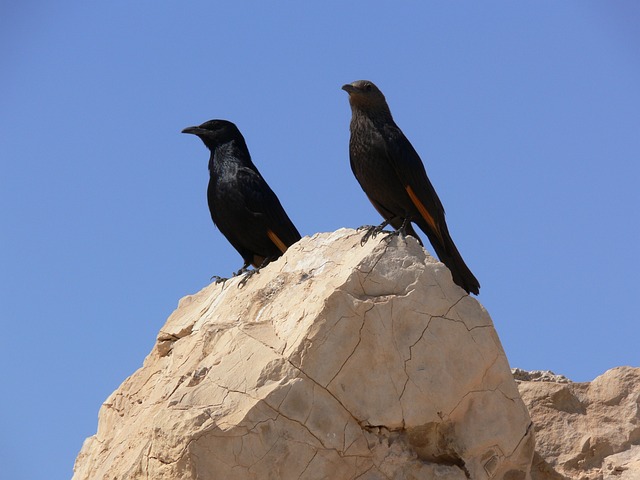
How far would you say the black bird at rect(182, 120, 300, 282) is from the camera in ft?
27.8

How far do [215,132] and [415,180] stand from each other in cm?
274

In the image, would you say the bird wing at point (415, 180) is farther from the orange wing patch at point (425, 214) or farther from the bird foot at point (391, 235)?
the bird foot at point (391, 235)

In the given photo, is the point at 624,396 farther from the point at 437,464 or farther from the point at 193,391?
the point at 193,391

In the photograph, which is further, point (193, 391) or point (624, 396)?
point (624, 396)

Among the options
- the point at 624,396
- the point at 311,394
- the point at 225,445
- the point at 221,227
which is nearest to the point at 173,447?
the point at 225,445

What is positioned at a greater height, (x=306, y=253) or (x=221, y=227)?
(x=221, y=227)

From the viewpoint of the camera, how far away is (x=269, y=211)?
335 inches

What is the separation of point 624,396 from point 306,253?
253 cm

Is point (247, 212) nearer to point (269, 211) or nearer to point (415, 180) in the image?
point (269, 211)

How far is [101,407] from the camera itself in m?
6.32

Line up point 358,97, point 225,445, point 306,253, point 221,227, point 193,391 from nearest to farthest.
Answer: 1. point 225,445
2. point 193,391
3. point 306,253
4. point 358,97
5. point 221,227

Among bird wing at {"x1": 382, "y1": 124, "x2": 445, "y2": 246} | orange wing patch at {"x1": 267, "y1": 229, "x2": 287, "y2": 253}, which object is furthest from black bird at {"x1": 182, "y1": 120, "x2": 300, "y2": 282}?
bird wing at {"x1": 382, "y1": 124, "x2": 445, "y2": 246}

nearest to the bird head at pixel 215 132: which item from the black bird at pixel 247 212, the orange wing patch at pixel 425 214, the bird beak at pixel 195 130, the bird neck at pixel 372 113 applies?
the bird beak at pixel 195 130

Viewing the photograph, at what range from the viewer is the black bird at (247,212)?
8.47m
